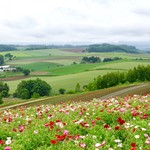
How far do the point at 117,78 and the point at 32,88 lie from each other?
122 feet

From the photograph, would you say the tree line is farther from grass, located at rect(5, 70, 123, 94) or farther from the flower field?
the flower field

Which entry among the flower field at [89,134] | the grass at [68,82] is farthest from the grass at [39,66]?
the flower field at [89,134]

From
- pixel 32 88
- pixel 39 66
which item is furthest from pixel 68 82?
pixel 39 66

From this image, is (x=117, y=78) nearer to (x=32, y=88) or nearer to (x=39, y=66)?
(x=32, y=88)

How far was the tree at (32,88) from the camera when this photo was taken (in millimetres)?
113062

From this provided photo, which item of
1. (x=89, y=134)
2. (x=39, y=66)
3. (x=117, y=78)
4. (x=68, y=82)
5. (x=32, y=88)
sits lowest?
(x=32, y=88)

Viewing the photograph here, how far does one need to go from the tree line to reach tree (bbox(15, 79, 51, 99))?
2246 cm

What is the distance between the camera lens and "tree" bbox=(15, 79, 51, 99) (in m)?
113

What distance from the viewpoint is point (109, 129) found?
1088cm

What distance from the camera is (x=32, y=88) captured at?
120 m

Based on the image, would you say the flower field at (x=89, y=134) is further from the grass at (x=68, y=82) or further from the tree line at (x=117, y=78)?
the grass at (x=68, y=82)

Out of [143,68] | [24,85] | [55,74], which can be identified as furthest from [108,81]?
[55,74]

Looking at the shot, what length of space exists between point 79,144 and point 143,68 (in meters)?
94.0

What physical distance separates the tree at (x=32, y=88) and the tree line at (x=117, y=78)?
2246 cm
